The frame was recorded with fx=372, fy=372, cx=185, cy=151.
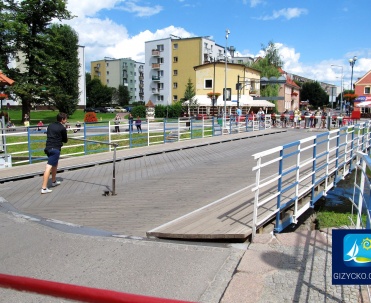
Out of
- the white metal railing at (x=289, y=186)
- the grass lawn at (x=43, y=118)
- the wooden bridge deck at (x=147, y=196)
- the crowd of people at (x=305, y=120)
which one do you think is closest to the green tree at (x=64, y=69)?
the grass lawn at (x=43, y=118)

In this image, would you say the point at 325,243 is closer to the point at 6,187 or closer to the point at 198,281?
the point at 198,281

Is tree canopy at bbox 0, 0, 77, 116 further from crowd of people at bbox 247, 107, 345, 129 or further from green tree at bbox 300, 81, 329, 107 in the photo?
green tree at bbox 300, 81, 329, 107

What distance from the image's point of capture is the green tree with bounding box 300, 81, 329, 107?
117750 mm

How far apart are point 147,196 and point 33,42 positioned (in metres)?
42.0

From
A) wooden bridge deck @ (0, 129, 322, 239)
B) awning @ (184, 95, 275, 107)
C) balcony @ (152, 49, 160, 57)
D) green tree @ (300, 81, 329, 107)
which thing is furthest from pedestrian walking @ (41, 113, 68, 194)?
green tree @ (300, 81, 329, 107)

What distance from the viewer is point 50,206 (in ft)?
24.2

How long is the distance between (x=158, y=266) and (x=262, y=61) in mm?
65950

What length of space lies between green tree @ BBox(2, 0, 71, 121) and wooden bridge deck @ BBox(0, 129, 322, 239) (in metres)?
32.9

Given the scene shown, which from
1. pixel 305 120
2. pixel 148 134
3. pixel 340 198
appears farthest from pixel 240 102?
pixel 340 198

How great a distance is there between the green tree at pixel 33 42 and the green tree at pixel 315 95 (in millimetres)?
91519

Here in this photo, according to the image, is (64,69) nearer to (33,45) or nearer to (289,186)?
(33,45)

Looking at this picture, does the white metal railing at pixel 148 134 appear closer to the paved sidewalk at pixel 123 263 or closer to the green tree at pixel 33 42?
the paved sidewalk at pixel 123 263

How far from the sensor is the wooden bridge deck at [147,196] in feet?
19.1

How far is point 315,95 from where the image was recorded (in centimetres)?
11819
